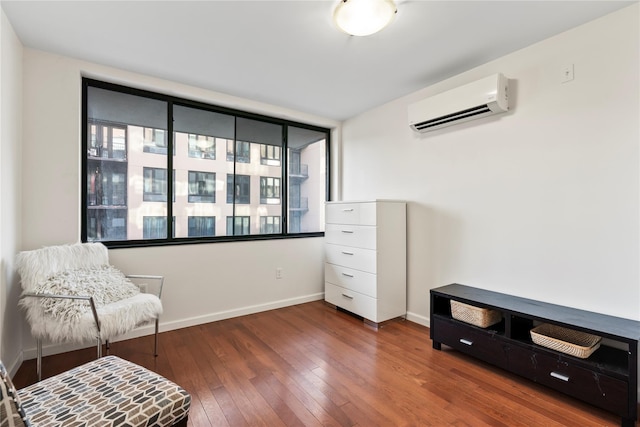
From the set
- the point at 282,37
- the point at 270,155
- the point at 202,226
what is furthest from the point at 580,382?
the point at 270,155

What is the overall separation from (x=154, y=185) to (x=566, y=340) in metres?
3.47

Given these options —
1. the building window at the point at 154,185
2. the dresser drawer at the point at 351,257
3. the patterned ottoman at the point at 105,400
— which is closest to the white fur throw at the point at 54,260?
the building window at the point at 154,185

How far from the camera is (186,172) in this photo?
117 inches

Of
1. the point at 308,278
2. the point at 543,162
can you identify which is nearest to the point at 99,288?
the point at 308,278

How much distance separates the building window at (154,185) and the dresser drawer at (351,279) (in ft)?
6.28

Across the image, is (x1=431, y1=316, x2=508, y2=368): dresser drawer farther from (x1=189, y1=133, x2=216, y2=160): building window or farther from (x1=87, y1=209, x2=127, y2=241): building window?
(x1=87, y1=209, x2=127, y2=241): building window

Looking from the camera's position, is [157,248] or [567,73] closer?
[567,73]

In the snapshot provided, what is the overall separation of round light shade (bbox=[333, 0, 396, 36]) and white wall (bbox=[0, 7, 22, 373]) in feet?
6.53

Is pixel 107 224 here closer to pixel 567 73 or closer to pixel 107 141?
pixel 107 141

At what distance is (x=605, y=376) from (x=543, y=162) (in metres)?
1.36

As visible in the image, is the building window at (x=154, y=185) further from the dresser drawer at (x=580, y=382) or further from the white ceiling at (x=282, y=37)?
the dresser drawer at (x=580, y=382)

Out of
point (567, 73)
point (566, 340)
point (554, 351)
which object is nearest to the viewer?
point (554, 351)

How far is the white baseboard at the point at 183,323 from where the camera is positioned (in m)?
2.26

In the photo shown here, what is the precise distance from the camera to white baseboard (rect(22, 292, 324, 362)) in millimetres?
2258
